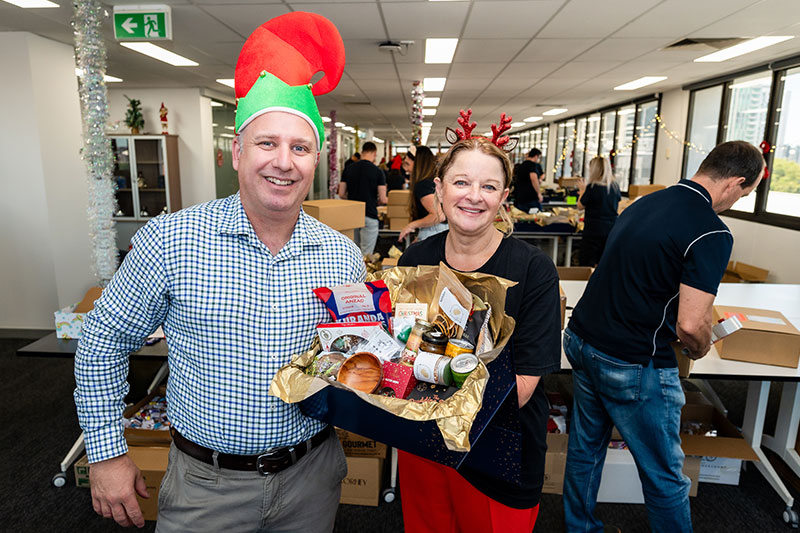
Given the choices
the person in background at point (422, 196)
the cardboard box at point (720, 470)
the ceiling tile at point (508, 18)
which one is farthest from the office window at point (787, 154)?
the person in background at point (422, 196)

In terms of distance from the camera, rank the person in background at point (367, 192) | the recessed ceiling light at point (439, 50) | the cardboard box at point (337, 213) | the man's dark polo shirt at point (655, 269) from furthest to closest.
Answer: the person in background at point (367, 192) → the recessed ceiling light at point (439, 50) → the cardboard box at point (337, 213) → the man's dark polo shirt at point (655, 269)

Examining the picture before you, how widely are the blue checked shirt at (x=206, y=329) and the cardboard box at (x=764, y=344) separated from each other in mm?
1896

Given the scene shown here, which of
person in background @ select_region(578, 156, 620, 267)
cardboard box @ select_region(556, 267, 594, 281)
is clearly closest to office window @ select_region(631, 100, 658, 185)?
person in background @ select_region(578, 156, 620, 267)

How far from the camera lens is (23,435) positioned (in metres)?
2.82

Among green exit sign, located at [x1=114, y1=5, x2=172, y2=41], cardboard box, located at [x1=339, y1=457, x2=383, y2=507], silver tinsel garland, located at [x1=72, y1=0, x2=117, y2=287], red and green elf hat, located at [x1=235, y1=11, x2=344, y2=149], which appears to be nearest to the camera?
red and green elf hat, located at [x1=235, y1=11, x2=344, y2=149]

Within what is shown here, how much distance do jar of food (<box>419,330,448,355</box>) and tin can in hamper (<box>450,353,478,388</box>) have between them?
2.8 inches

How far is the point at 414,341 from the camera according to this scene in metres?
0.96

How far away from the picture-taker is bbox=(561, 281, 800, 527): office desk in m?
2.01

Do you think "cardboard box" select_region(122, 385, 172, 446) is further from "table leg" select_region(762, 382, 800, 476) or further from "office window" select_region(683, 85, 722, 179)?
"office window" select_region(683, 85, 722, 179)

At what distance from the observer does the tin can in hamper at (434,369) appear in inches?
34.5

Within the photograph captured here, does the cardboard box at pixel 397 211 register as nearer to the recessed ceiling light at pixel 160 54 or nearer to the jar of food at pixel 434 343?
the recessed ceiling light at pixel 160 54

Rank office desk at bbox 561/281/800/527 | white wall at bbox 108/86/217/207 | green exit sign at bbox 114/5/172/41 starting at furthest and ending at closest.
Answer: white wall at bbox 108/86/217/207 < green exit sign at bbox 114/5/172/41 < office desk at bbox 561/281/800/527

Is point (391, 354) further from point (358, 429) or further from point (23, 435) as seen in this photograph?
point (23, 435)

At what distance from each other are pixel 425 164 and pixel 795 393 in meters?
2.58
